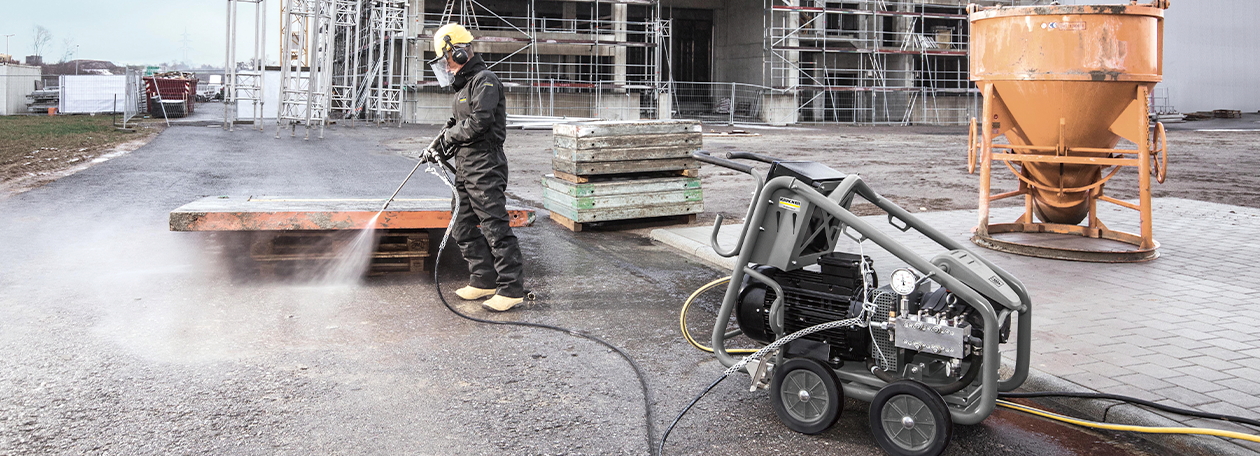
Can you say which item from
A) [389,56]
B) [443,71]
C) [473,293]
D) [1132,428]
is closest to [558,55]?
[389,56]

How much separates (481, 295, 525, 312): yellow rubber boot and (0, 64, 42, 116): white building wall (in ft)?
145

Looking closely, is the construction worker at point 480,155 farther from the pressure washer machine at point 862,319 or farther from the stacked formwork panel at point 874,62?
the stacked formwork panel at point 874,62

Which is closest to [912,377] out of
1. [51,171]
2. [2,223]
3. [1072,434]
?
[1072,434]

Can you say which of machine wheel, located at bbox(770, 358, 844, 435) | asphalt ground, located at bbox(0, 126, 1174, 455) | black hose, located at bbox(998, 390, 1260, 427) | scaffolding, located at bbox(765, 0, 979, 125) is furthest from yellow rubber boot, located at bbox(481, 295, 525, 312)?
scaffolding, located at bbox(765, 0, 979, 125)

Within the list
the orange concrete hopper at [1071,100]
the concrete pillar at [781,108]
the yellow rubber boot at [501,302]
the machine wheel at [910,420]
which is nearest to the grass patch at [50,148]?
the yellow rubber boot at [501,302]

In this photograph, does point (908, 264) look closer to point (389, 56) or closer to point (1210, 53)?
point (389, 56)

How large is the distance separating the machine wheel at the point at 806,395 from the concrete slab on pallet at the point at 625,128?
5.43m

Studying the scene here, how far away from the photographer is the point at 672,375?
465cm

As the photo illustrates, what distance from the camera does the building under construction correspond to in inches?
1463

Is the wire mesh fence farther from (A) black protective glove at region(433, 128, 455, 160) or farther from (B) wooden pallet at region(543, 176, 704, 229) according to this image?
(A) black protective glove at region(433, 128, 455, 160)

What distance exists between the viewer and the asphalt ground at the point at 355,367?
3736mm

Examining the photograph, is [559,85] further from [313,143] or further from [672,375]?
[672,375]

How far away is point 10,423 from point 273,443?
117 cm

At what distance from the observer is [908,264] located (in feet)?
11.8
